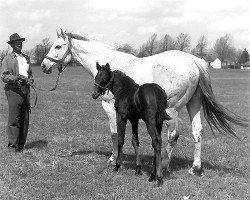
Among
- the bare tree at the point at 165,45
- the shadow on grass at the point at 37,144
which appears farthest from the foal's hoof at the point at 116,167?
the bare tree at the point at 165,45

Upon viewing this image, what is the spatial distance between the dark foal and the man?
2.87 metres

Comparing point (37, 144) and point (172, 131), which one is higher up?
point (172, 131)

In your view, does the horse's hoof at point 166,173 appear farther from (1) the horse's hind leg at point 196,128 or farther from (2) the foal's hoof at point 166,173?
(1) the horse's hind leg at point 196,128

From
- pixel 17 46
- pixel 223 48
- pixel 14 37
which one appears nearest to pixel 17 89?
pixel 17 46

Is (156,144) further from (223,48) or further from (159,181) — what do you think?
(223,48)

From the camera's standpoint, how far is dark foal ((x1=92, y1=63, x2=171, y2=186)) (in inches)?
222

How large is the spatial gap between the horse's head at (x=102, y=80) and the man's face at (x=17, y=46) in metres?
3.06

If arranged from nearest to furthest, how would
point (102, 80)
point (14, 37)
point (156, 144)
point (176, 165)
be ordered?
point (156, 144) → point (102, 80) → point (176, 165) → point (14, 37)

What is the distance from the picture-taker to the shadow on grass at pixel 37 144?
29.1 feet

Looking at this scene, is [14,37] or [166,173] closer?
[166,173]

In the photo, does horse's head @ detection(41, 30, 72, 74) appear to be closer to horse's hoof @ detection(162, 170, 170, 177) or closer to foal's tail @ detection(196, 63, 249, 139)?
foal's tail @ detection(196, 63, 249, 139)

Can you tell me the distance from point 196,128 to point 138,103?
5.68 feet

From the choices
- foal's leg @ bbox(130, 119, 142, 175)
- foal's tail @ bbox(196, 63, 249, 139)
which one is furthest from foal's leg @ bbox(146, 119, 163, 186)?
foal's tail @ bbox(196, 63, 249, 139)

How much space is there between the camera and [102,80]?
19.8 ft
